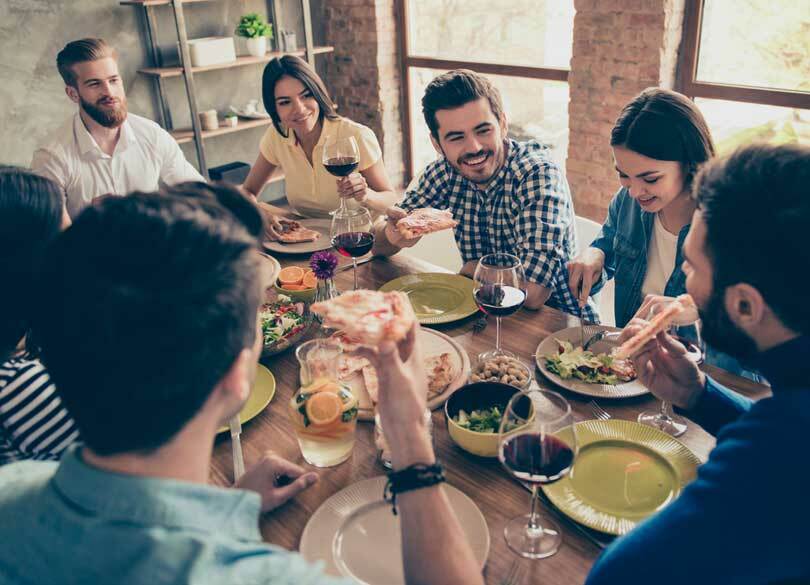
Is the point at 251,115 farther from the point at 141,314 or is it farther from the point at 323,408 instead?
the point at 141,314

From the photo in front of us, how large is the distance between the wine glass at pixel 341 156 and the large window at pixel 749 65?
6.82ft

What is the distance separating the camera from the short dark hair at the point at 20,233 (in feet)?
4.09

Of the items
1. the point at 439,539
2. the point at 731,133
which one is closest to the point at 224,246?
the point at 439,539

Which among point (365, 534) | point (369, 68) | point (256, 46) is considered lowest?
point (365, 534)

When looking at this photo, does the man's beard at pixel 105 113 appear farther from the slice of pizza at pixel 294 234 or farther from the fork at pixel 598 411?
the fork at pixel 598 411

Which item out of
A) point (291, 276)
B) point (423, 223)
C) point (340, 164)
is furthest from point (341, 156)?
point (291, 276)

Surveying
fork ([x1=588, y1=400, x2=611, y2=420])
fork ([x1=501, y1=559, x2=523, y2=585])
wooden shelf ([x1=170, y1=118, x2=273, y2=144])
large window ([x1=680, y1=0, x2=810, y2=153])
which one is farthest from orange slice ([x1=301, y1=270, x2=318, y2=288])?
wooden shelf ([x1=170, y1=118, x2=273, y2=144])

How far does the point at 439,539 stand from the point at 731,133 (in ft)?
11.4

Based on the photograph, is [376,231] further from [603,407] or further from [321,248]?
[603,407]

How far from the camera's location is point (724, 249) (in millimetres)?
977

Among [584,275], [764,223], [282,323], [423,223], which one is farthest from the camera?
[423,223]

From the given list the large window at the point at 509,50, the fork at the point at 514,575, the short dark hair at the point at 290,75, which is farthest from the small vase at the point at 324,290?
the large window at the point at 509,50

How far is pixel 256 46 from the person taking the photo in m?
4.88

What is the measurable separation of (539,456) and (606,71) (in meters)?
3.30
